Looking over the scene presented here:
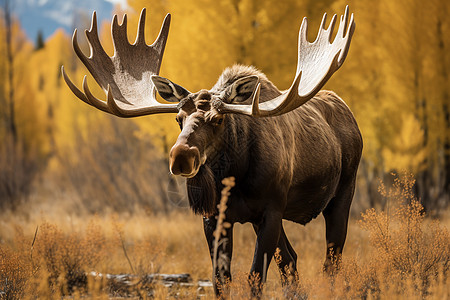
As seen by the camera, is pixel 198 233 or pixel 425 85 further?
pixel 425 85

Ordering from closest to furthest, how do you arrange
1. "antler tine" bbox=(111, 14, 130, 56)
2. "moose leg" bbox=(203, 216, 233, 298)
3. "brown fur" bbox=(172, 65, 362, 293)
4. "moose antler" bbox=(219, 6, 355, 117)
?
"moose antler" bbox=(219, 6, 355, 117) → "brown fur" bbox=(172, 65, 362, 293) → "moose leg" bbox=(203, 216, 233, 298) → "antler tine" bbox=(111, 14, 130, 56)

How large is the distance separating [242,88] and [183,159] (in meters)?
0.81

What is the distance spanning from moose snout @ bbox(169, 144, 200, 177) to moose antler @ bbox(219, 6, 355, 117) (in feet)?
1.62

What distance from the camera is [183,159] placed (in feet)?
11.7

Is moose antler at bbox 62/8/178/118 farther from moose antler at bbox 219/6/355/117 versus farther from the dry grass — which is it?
the dry grass

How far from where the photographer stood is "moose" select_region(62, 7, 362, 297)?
3.92 metres

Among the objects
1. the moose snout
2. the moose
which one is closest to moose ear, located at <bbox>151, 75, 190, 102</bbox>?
the moose

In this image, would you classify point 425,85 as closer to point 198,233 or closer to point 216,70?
point 216,70

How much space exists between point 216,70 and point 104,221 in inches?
142

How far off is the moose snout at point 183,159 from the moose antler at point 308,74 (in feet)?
1.62

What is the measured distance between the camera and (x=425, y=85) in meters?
10.4

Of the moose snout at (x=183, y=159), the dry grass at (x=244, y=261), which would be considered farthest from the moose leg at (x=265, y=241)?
the moose snout at (x=183, y=159)

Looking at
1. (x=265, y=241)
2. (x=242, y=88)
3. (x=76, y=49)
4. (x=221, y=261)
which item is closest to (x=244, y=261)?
(x=221, y=261)

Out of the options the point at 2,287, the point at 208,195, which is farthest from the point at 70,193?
the point at 208,195
